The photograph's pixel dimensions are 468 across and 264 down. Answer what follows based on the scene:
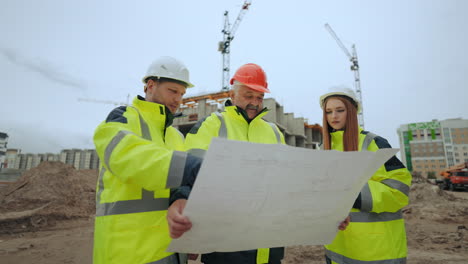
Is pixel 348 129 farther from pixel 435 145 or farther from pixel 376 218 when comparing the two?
Result: pixel 435 145

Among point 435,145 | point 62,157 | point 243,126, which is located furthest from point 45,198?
point 435,145

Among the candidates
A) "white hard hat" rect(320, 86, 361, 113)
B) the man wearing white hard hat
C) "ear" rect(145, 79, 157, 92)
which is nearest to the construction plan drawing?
the man wearing white hard hat

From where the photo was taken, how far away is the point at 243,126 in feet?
6.59

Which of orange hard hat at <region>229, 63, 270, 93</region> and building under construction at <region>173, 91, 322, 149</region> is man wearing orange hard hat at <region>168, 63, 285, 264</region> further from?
building under construction at <region>173, 91, 322, 149</region>

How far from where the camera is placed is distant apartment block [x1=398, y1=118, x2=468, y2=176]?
240 feet

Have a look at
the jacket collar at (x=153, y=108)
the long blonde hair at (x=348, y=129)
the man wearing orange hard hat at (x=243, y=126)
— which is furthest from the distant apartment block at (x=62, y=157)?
the long blonde hair at (x=348, y=129)

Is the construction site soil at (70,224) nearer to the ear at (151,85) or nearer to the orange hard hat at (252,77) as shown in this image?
the orange hard hat at (252,77)

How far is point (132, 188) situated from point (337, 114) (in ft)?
5.57

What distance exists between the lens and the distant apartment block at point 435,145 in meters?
73.2

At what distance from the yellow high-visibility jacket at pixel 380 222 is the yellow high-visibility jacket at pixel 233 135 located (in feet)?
1.73

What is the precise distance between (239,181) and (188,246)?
48 cm

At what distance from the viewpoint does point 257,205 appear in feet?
3.54

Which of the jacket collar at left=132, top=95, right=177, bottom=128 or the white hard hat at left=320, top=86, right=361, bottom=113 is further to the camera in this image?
the white hard hat at left=320, top=86, right=361, bottom=113

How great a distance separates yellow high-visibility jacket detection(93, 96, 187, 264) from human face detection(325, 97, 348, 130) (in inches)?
53.9
